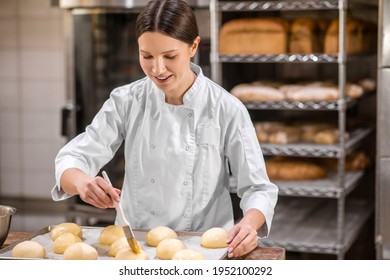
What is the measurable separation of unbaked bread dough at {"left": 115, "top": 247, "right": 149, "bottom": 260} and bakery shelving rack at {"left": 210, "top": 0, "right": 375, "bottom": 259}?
1.46 m

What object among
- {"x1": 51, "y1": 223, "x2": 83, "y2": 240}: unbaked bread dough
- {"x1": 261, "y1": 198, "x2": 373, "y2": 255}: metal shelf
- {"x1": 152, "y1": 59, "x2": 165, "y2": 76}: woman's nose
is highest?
{"x1": 152, "y1": 59, "x2": 165, "y2": 76}: woman's nose

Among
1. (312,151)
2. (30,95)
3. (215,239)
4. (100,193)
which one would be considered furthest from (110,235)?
(30,95)

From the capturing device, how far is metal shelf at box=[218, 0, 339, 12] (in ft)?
9.18

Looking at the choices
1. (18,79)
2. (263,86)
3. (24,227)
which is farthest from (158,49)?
(18,79)

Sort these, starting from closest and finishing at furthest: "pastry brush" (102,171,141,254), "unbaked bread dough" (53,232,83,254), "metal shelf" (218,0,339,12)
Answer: "pastry brush" (102,171,141,254), "unbaked bread dough" (53,232,83,254), "metal shelf" (218,0,339,12)

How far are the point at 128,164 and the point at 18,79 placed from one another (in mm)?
2637

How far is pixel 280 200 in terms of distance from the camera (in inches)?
136

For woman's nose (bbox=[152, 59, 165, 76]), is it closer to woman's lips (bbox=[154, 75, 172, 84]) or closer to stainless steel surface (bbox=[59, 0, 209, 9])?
woman's lips (bbox=[154, 75, 172, 84])

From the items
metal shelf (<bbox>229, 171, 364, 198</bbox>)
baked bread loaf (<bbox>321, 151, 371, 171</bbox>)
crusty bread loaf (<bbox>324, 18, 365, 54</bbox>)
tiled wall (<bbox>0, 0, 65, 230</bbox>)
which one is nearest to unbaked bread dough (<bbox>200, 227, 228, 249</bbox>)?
metal shelf (<bbox>229, 171, 364, 198</bbox>)

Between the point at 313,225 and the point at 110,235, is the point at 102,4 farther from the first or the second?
the point at 110,235

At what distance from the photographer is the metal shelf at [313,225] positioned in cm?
296

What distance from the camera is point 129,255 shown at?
151 centimetres

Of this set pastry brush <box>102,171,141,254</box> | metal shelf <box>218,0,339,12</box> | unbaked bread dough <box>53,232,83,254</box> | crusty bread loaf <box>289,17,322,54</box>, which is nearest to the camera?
pastry brush <box>102,171,141,254</box>
